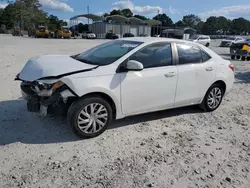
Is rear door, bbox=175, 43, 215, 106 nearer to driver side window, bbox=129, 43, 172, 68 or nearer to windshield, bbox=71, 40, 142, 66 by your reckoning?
driver side window, bbox=129, 43, 172, 68

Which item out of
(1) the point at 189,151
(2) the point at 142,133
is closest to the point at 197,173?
(1) the point at 189,151

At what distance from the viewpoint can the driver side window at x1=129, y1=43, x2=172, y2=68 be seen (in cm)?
407

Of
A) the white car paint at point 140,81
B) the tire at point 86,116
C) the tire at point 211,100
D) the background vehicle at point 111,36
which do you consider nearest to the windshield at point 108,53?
the white car paint at point 140,81

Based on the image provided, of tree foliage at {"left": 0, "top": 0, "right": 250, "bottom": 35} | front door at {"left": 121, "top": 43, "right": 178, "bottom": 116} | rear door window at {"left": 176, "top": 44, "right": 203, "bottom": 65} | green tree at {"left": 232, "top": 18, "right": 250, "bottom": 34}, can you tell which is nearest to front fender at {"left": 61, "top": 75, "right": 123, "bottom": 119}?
front door at {"left": 121, "top": 43, "right": 178, "bottom": 116}

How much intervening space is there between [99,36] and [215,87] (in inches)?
2061

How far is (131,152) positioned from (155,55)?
1.81 meters

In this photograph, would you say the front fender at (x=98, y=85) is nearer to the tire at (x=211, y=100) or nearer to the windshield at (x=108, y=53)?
the windshield at (x=108, y=53)

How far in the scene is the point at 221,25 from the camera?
336 ft

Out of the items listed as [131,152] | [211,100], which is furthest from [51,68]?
[211,100]

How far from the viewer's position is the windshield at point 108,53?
4.02 meters

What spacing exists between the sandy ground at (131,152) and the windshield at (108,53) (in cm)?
121

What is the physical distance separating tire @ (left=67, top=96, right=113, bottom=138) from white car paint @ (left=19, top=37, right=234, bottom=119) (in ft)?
0.47

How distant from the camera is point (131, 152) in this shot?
11.3 ft

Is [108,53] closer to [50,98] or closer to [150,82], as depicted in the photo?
[150,82]
